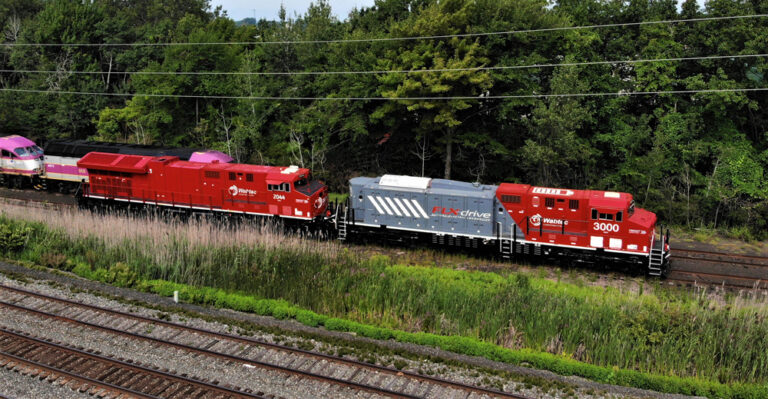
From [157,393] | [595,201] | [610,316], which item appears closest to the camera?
[157,393]

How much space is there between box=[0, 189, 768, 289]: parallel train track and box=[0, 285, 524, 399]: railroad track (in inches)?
476

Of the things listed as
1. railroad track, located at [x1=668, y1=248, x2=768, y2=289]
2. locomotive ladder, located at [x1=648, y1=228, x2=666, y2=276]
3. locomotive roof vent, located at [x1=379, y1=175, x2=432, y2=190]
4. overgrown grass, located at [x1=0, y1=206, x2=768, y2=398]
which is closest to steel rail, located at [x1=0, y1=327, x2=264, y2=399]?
overgrown grass, located at [x1=0, y1=206, x2=768, y2=398]

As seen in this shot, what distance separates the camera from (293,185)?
24.7 m

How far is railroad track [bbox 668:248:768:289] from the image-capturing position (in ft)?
69.2

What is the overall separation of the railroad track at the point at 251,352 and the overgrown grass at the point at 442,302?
1.89 metres

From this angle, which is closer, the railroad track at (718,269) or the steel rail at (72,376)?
the steel rail at (72,376)

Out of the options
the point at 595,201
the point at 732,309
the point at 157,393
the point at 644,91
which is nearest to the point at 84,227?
the point at 157,393

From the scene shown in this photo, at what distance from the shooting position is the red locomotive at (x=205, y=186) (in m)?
25.0

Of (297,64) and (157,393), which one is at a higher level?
(297,64)

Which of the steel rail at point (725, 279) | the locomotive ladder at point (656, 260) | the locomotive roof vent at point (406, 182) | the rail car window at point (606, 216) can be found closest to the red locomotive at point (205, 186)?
the locomotive roof vent at point (406, 182)

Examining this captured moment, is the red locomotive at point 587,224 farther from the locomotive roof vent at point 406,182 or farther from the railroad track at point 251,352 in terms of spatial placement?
the railroad track at point 251,352

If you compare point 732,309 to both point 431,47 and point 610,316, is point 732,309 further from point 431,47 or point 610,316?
point 431,47

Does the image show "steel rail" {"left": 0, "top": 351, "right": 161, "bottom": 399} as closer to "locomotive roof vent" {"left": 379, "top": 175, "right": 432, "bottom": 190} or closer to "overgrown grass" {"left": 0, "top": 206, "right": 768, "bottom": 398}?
"overgrown grass" {"left": 0, "top": 206, "right": 768, "bottom": 398}

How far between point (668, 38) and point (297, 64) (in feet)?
72.7
